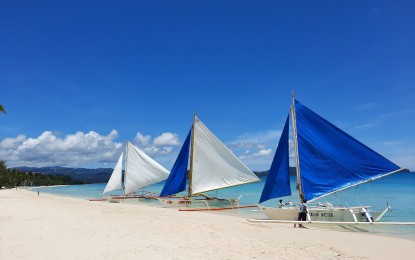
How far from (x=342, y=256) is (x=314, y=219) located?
7.64 meters

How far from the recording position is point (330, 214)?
17.7m

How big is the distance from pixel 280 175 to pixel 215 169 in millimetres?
10682

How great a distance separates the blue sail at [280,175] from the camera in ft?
62.3

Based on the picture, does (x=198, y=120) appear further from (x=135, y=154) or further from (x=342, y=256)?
(x=342, y=256)

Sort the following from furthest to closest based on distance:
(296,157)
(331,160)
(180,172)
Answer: (180,172) → (296,157) → (331,160)

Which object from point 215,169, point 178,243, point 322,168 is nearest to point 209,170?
point 215,169

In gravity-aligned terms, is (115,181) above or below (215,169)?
below

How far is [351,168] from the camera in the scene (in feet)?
59.1

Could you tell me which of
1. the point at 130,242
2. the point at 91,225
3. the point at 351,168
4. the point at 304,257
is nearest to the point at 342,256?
the point at 304,257

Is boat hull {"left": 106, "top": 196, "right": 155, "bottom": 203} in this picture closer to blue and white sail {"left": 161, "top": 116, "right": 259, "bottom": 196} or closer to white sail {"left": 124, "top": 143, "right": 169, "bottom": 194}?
white sail {"left": 124, "top": 143, "right": 169, "bottom": 194}

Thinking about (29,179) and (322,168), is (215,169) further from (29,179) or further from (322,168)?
(29,179)

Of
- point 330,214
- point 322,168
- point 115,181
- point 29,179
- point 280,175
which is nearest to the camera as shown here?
point 330,214

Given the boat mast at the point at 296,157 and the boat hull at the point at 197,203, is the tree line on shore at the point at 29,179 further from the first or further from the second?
the boat mast at the point at 296,157

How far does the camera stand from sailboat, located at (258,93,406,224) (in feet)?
58.0
